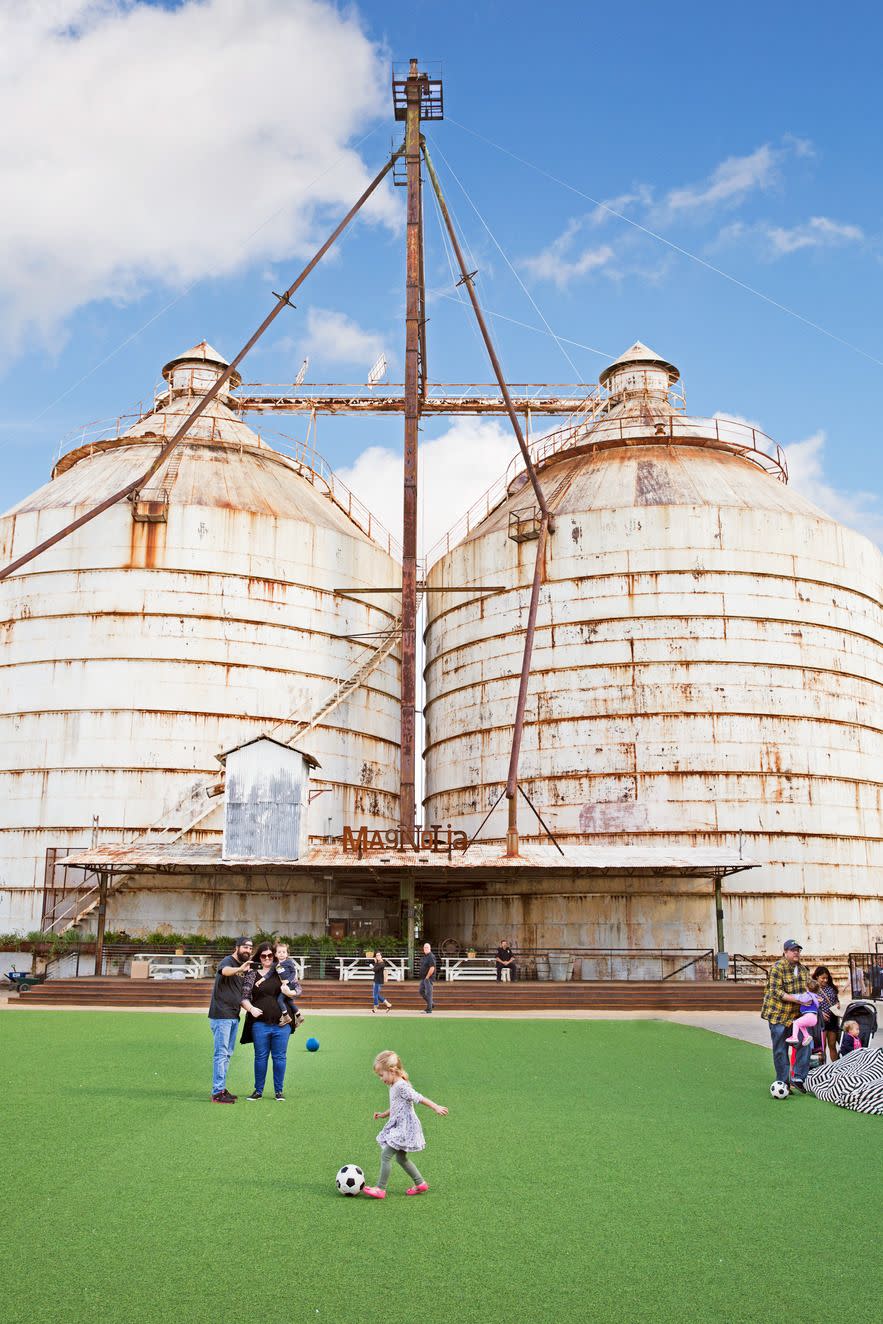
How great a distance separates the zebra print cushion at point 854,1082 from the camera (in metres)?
11.8

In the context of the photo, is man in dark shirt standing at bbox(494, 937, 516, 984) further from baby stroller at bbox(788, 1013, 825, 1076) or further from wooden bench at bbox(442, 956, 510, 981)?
baby stroller at bbox(788, 1013, 825, 1076)

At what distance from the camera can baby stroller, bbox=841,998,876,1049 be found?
13.8 m

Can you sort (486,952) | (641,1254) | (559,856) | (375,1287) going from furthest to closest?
(486,952)
(559,856)
(641,1254)
(375,1287)

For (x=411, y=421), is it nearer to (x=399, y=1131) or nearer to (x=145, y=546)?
(x=145, y=546)

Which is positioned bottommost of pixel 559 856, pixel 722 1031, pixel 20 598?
pixel 722 1031

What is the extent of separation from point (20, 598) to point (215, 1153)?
3316 cm

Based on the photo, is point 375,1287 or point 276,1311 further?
point 375,1287

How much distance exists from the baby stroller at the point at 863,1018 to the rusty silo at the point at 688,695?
67.5 feet

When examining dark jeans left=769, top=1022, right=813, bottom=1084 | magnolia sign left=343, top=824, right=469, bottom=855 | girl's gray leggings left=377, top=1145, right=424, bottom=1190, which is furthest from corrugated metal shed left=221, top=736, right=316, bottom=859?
girl's gray leggings left=377, top=1145, right=424, bottom=1190

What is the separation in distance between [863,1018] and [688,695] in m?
22.6

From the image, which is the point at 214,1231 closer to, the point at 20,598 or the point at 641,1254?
the point at 641,1254

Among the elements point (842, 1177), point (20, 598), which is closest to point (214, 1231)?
point (842, 1177)

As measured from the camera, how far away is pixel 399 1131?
25.5 ft

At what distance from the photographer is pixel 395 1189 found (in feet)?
26.5
